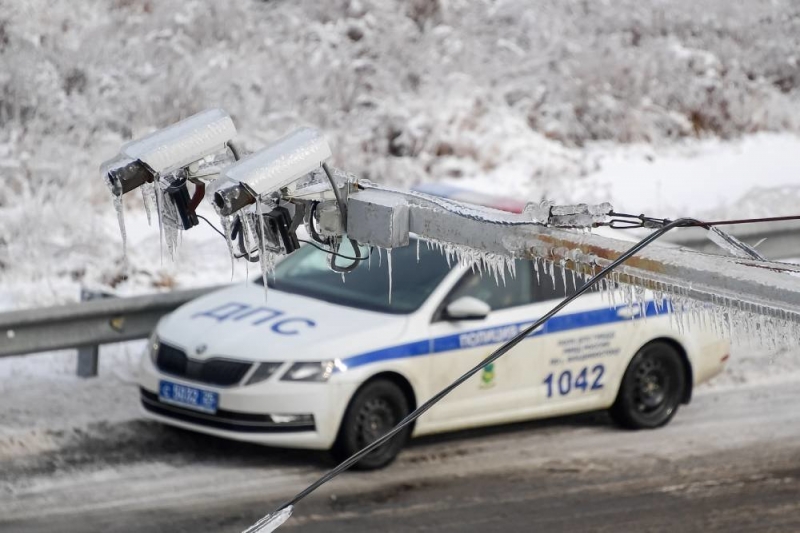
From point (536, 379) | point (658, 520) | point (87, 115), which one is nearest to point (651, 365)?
point (536, 379)

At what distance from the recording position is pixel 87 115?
1672cm

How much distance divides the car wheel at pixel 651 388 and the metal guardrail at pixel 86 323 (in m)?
3.23

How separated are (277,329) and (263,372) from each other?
16.8 inches

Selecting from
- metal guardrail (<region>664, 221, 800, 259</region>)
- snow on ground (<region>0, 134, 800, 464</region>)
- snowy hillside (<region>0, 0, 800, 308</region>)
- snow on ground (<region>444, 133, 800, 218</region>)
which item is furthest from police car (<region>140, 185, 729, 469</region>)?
snow on ground (<region>444, 133, 800, 218</region>)

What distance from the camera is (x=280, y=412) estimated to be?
29.5 ft

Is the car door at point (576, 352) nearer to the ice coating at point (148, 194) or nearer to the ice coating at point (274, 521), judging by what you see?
the ice coating at point (148, 194)

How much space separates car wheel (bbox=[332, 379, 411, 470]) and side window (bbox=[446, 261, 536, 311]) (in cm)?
78

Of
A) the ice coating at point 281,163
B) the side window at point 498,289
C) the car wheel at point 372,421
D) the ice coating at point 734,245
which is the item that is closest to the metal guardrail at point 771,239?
the side window at point 498,289

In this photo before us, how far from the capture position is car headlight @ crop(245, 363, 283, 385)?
8.99 m

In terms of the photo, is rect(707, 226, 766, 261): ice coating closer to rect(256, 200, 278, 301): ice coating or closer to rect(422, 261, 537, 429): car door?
rect(256, 200, 278, 301): ice coating

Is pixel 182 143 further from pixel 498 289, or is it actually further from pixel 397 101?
pixel 397 101

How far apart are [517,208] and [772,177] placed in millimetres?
8459

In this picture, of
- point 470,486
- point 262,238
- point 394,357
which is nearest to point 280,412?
point 394,357

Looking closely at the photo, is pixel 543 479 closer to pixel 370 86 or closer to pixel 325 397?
pixel 325 397
